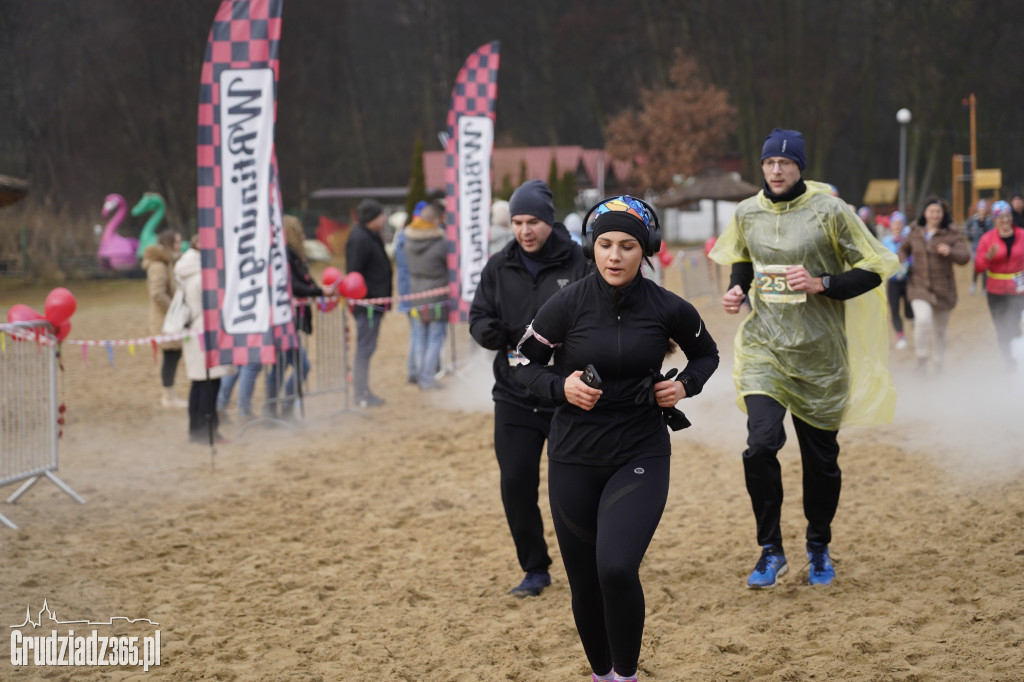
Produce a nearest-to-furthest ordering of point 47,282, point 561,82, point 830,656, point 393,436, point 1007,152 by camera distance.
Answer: point 830,656 → point 393,436 → point 47,282 → point 1007,152 → point 561,82

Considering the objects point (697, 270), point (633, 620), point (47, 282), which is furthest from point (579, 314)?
point (47, 282)

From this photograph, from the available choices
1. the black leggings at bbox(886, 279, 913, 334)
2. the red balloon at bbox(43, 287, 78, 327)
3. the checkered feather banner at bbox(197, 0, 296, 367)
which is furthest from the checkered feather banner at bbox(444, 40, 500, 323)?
the black leggings at bbox(886, 279, 913, 334)

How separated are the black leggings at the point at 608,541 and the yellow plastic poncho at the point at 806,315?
1603 mm

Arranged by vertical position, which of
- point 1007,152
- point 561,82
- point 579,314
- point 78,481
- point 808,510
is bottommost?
point 78,481

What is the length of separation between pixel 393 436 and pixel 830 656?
5856 mm

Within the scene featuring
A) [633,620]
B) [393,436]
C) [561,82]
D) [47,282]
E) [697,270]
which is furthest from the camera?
[561,82]

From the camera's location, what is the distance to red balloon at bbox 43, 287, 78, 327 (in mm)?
7238

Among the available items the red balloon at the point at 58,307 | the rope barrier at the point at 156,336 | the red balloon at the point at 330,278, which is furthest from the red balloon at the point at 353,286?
the red balloon at the point at 58,307

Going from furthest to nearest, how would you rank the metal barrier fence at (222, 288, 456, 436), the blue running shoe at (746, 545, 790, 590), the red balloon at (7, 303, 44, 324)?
the metal barrier fence at (222, 288, 456, 436), the red balloon at (7, 303, 44, 324), the blue running shoe at (746, 545, 790, 590)

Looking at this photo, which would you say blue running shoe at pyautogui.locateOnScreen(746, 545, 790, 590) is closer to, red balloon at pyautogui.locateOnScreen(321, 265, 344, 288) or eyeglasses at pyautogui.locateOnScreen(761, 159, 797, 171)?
eyeglasses at pyautogui.locateOnScreen(761, 159, 797, 171)

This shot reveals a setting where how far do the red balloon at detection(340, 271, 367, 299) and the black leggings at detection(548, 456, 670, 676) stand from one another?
6717mm

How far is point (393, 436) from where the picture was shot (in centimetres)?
952

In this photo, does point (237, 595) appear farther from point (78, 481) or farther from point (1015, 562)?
point (1015, 562)

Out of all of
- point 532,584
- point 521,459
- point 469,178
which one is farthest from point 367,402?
point 521,459
